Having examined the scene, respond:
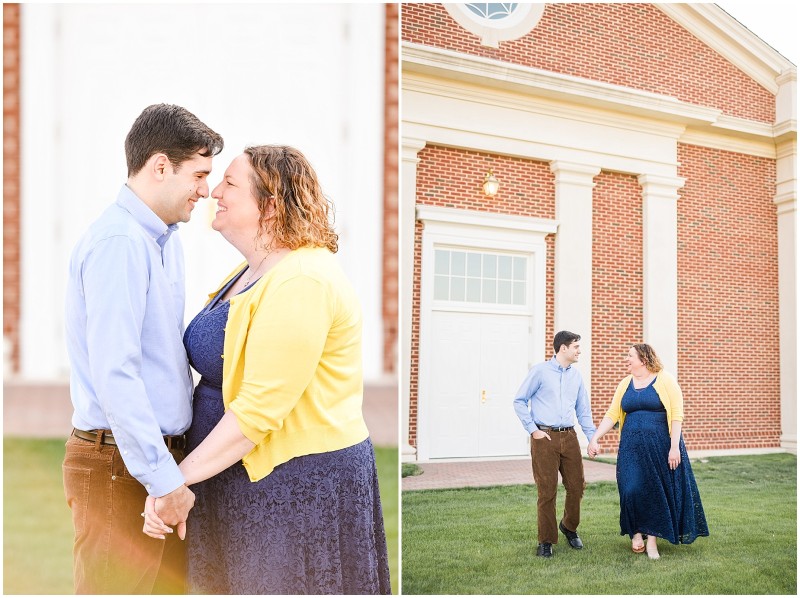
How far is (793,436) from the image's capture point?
4.34m

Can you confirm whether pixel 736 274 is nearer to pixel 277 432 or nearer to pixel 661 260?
pixel 661 260

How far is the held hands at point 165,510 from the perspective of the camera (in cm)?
191

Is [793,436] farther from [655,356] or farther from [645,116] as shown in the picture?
[645,116]

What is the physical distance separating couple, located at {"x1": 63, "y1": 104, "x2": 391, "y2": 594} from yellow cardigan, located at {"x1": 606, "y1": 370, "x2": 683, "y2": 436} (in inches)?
81.7

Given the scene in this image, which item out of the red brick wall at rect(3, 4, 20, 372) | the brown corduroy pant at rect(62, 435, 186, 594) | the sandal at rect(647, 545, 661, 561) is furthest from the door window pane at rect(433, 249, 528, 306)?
the red brick wall at rect(3, 4, 20, 372)

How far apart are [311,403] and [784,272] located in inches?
142

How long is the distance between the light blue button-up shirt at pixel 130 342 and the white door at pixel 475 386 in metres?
2.04

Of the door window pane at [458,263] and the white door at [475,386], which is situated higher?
the door window pane at [458,263]

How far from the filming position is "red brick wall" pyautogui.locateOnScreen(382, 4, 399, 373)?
4898mm

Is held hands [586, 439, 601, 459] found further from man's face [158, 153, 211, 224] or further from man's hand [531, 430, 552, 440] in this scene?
man's face [158, 153, 211, 224]

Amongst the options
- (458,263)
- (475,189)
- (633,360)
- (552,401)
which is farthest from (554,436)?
(475,189)

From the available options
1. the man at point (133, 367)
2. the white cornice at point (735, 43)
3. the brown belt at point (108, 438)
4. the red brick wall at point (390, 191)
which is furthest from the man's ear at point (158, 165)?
the white cornice at point (735, 43)

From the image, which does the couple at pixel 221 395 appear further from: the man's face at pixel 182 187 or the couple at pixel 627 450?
the couple at pixel 627 450

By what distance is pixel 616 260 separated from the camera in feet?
14.3
